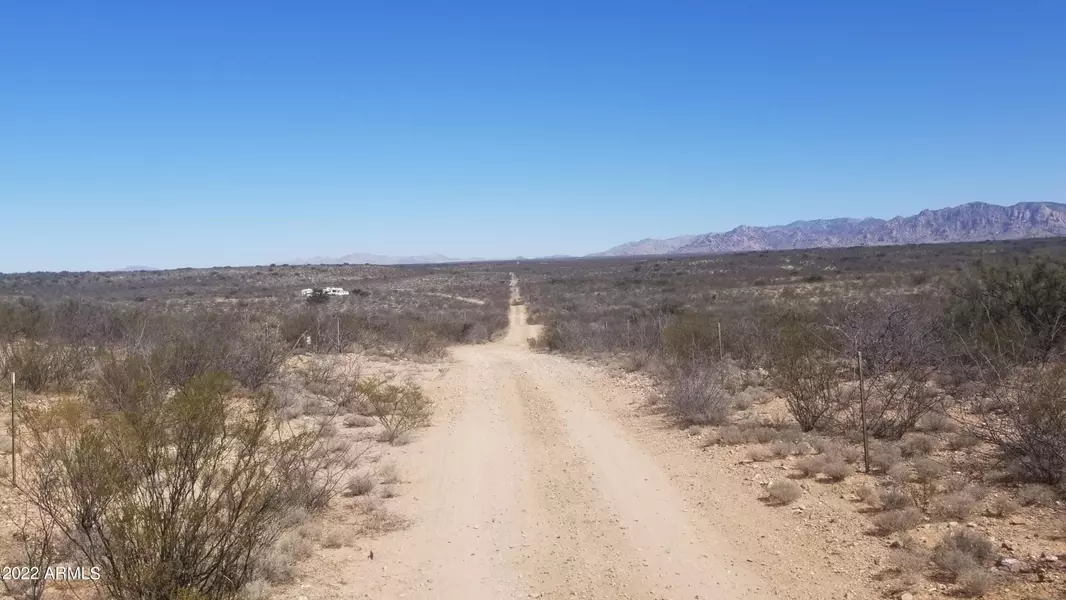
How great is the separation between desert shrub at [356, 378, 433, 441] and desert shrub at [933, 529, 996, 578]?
9003 millimetres

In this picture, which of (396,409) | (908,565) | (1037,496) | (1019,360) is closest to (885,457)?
(1037,496)

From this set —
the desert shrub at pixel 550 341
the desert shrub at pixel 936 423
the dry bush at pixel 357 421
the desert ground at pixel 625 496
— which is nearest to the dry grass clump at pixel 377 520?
the desert ground at pixel 625 496

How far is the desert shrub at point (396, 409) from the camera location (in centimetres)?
1352

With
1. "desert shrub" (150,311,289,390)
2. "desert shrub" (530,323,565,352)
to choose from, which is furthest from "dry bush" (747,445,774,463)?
"desert shrub" (530,323,565,352)

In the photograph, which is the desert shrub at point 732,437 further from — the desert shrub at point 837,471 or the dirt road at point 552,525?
the desert shrub at point 837,471

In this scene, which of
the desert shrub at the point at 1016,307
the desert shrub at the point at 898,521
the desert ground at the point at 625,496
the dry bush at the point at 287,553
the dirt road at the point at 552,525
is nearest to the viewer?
the dry bush at the point at 287,553

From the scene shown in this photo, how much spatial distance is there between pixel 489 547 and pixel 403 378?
13.4 metres

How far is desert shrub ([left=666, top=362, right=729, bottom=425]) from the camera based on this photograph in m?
13.7

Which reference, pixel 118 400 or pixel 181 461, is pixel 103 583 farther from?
pixel 118 400

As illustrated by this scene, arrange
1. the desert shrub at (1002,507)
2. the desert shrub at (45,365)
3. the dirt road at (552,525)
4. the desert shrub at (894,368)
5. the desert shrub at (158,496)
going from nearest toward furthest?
the desert shrub at (158,496)
the dirt road at (552,525)
the desert shrub at (1002,507)
the desert shrub at (894,368)
the desert shrub at (45,365)

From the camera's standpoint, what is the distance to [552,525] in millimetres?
8391

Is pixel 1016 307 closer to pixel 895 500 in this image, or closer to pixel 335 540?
pixel 895 500

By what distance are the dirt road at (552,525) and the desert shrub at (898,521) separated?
1299 mm

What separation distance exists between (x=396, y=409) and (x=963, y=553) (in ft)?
33.6
